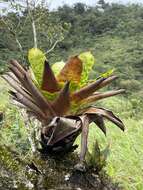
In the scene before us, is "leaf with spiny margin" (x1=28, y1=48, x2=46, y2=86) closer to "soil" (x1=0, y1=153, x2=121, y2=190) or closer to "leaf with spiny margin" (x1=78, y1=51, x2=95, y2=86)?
"leaf with spiny margin" (x1=78, y1=51, x2=95, y2=86)

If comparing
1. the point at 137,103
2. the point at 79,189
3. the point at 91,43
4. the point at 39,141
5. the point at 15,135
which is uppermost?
the point at 39,141

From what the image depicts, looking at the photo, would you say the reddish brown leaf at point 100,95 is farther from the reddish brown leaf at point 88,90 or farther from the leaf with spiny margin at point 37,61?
the leaf with spiny margin at point 37,61

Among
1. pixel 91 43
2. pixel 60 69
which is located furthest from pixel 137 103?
pixel 91 43

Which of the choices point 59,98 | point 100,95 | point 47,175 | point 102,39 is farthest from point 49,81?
point 102,39

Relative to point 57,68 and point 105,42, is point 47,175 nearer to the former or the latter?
point 57,68

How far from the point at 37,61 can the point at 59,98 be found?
15cm

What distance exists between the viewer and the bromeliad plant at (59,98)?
1728 millimetres

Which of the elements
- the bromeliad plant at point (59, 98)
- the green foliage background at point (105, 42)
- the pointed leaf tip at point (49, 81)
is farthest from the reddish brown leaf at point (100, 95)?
the green foliage background at point (105, 42)

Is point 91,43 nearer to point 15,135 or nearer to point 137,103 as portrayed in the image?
point 137,103

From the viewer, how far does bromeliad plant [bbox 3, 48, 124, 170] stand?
1728 millimetres

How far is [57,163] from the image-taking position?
1.80 m

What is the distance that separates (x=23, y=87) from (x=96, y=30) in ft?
124

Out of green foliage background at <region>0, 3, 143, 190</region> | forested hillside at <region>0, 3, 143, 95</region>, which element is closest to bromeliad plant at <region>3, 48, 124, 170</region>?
green foliage background at <region>0, 3, 143, 190</region>

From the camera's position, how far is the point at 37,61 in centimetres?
181
